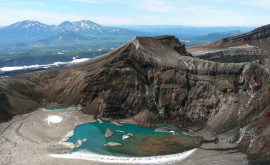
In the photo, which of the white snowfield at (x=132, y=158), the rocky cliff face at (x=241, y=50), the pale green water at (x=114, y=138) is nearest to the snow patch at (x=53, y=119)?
the pale green water at (x=114, y=138)

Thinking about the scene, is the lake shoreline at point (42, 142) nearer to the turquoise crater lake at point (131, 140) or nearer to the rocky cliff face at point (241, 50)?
the turquoise crater lake at point (131, 140)

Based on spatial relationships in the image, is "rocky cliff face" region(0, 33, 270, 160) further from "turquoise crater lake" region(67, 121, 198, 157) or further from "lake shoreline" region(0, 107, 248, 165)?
"turquoise crater lake" region(67, 121, 198, 157)

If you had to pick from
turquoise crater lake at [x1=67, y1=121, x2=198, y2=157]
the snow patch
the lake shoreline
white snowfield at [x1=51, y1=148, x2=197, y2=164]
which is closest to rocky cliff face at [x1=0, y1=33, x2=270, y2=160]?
the lake shoreline

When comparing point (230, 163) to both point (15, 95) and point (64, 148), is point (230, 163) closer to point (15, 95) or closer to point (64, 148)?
point (64, 148)

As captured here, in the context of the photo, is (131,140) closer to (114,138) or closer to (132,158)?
(114,138)

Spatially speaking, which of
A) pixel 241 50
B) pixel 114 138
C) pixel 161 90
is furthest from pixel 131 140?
pixel 241 50

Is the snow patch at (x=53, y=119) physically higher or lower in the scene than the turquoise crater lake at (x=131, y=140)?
higher
